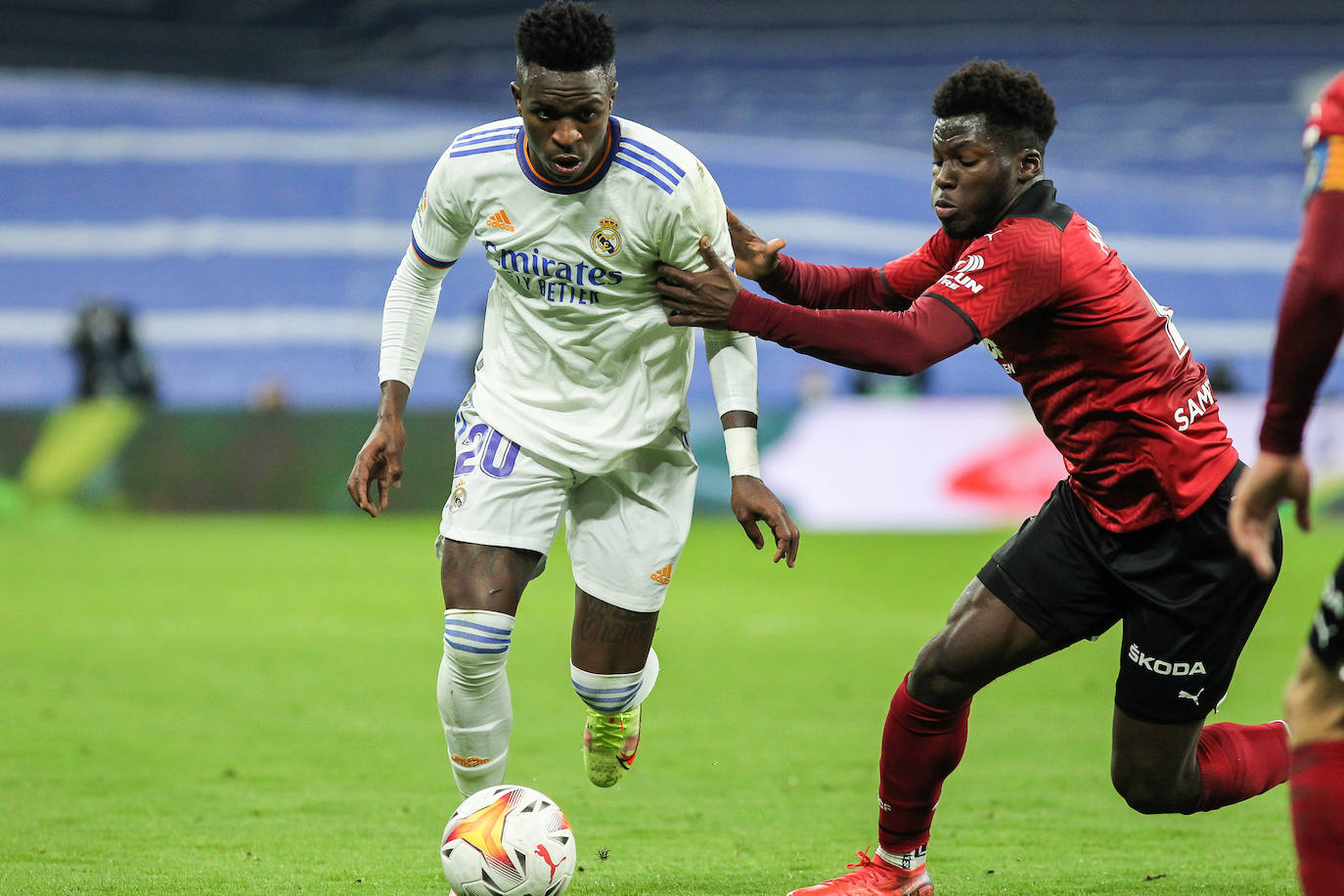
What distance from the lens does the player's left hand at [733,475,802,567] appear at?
4.39 metres

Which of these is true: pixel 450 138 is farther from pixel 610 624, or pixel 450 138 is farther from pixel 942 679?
pixel 942 679

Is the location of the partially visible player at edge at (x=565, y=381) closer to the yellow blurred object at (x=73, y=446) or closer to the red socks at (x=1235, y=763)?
the red socks at (x=1235, y=763)

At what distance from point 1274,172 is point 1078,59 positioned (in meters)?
4.47

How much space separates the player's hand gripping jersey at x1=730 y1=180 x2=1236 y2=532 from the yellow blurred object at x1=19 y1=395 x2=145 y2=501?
43.9ft

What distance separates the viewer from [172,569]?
12891mm

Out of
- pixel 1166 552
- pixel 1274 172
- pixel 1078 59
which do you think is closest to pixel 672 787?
pixel 1166 552

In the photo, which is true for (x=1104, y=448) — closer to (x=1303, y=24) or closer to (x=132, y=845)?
(x=132, y=845)

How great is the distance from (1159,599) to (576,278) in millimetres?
1953

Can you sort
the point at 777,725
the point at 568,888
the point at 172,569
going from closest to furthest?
1. the point at 568,888
2. the point at 777,725
3. the point at 172,569

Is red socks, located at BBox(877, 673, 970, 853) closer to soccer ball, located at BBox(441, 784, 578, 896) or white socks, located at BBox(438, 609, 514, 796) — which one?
soccer ball, located at BBox(441, 784, 578, 896)

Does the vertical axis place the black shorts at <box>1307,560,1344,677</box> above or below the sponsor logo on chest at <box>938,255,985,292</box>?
below

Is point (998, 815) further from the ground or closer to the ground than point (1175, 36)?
closer to the ground

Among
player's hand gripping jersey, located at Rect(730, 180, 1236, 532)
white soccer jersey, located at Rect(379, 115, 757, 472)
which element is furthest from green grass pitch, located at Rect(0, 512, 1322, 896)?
white soccer jersey, located at Rect(379, 115, 757, 472)

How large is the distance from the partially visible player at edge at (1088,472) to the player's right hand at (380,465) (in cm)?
105
